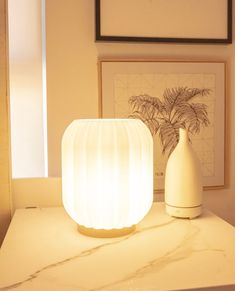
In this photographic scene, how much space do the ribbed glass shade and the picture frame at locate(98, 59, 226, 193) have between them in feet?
1.17

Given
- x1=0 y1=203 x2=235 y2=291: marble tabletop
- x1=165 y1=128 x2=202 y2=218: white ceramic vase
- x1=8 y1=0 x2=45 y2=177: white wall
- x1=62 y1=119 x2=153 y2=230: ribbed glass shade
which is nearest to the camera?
x1=0 y1=203 x2=235 y2=291: marble tabletop

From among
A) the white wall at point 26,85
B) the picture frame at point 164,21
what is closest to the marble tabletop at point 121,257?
the white wall at point 26,85

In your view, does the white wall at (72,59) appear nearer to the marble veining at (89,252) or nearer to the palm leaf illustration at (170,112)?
the palm leaf illustration at (170,112)

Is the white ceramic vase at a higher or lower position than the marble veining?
higher

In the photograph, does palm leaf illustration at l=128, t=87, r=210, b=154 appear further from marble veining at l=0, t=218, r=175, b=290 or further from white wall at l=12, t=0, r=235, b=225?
marble veining at l=0, t=218, r=175, b=290

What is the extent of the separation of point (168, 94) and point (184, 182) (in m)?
0.38

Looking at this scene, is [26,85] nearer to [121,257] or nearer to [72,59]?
[72,59]

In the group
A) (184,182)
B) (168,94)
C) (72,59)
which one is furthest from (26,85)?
(184,182)

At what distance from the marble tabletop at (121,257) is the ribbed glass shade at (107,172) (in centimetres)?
7

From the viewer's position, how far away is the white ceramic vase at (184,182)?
96 centimetres

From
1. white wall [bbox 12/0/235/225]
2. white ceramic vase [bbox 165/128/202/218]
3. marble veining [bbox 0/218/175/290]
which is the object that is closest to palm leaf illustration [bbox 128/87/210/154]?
white wall [bbox 12/0/235/225]

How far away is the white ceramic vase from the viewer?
0.96m

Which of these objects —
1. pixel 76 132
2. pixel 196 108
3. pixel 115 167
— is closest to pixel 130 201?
pixel 115 167

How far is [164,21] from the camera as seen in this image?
1.20 meters
